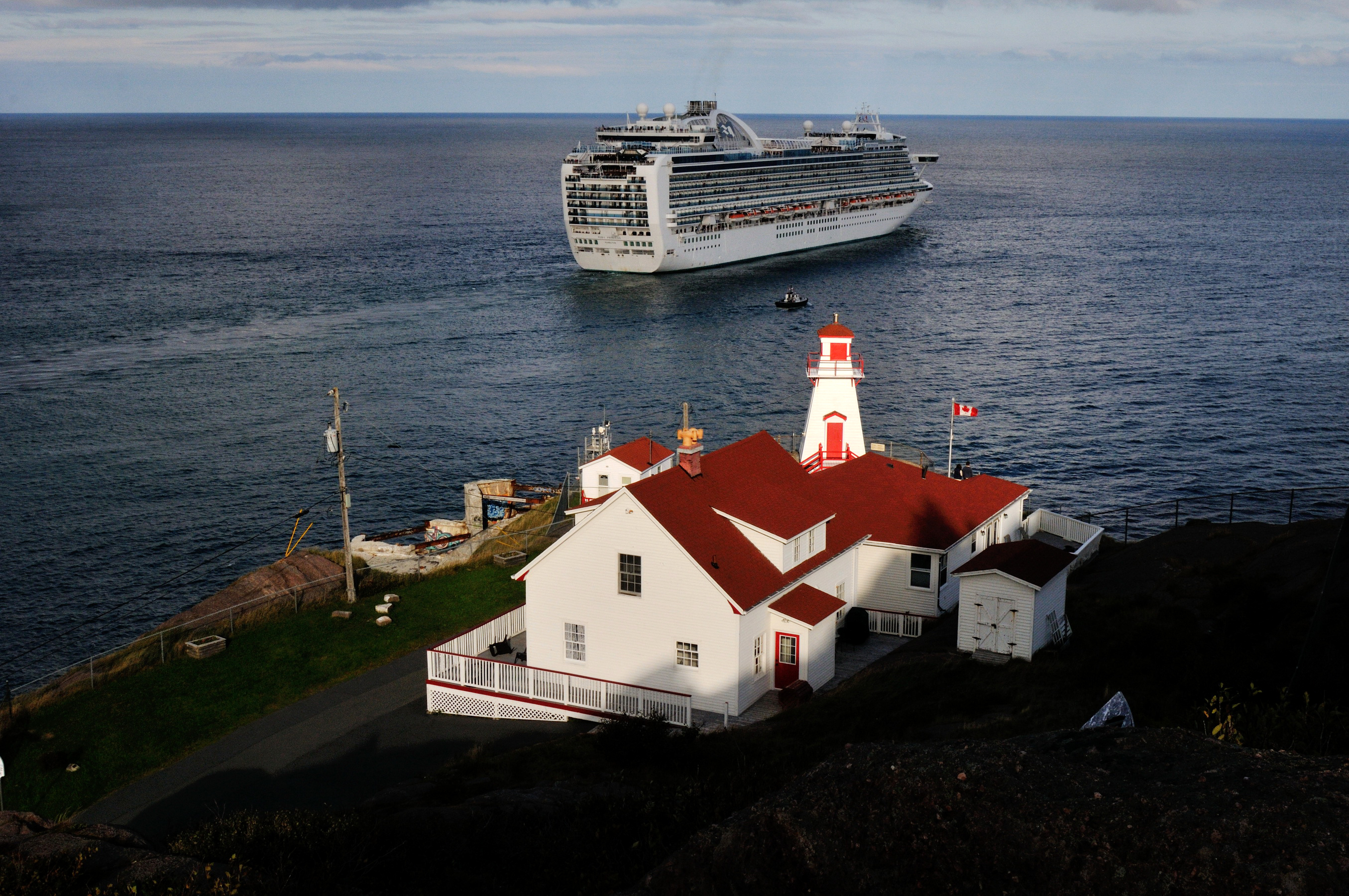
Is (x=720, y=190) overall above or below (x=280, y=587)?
above

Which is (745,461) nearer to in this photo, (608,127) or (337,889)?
(337,889)

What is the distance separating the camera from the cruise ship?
97.4 meters

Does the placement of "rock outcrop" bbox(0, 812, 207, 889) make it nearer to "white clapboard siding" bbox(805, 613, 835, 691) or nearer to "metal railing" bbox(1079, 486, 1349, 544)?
"white clapboard siding" bbox(805, 613, 835, 691)

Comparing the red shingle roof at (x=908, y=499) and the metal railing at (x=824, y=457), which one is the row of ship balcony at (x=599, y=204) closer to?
the metal railing at (x=824, y=457)

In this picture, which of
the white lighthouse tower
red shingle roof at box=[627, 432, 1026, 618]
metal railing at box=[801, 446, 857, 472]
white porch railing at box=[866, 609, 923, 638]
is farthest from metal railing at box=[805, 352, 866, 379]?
white porch railing at box=[866, 609, 923, 638]

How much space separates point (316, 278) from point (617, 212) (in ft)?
85.0

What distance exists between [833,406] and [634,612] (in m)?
12.8

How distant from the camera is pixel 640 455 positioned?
3083 centimetres

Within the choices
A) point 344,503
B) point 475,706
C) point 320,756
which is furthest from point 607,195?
point 320,756

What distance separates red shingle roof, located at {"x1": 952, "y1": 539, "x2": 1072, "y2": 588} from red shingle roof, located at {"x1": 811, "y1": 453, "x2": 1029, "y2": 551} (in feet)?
9.73

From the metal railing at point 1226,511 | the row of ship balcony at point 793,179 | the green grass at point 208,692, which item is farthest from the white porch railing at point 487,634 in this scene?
the row of ship balcony at point 793,179

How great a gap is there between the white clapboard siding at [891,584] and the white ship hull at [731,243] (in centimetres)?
7505

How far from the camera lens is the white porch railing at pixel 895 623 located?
24094 millimetres

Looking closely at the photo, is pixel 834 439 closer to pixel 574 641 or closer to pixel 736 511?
pixel 736 511
